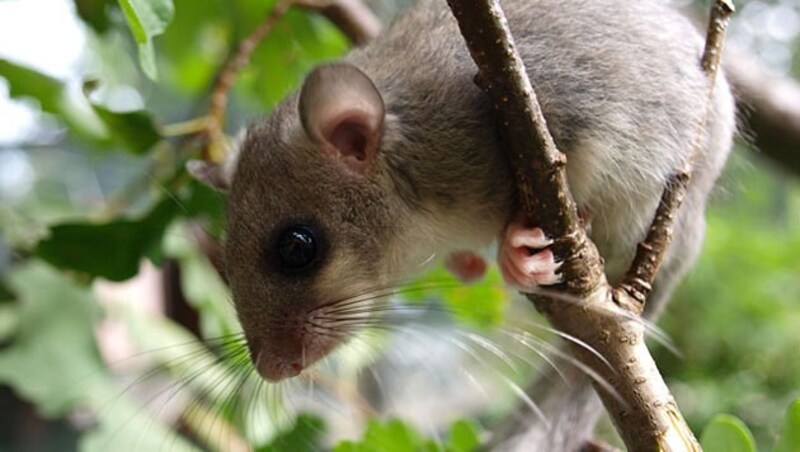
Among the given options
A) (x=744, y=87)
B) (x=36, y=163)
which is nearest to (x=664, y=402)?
(x=744, y=87)

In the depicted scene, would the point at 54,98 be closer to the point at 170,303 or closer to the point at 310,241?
the point at 310,241

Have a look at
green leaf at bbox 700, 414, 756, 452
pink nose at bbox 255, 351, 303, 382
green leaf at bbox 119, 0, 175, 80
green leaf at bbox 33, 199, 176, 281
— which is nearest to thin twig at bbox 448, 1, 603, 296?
green leaf at bbox 700, 414, 756, 452

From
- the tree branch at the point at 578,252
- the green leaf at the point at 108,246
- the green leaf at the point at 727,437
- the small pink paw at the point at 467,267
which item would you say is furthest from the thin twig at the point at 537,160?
the green leaf at the point at 108,246

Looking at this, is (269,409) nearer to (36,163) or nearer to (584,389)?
(584,389)

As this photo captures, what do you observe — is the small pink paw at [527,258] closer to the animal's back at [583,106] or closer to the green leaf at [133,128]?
the animal's back at [583,106]

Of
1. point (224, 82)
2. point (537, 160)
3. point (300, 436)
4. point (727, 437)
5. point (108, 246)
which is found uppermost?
point (537, 160)

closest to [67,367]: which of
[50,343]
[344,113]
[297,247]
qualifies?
[50,343]

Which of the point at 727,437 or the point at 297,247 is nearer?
the point at 727,437
